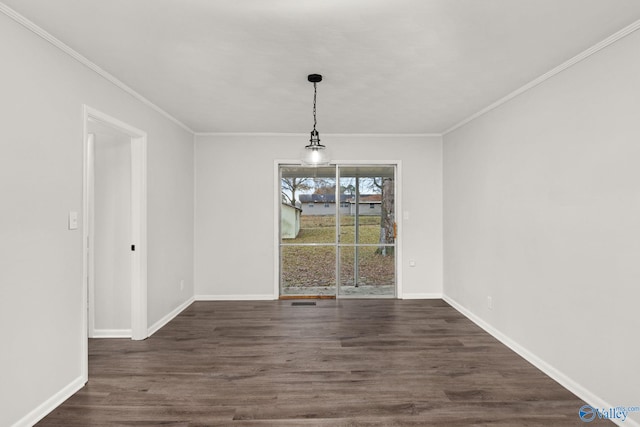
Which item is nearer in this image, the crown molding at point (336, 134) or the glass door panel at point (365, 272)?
the crown molding at point (336, 134)

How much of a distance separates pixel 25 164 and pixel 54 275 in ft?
2.52

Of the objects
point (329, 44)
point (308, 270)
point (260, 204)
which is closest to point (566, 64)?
point (329, 44)

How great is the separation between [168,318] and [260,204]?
199 cm

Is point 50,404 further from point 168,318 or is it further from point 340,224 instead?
point 340,224

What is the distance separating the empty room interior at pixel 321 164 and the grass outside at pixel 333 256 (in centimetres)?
73

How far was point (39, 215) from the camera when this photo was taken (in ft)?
7.47

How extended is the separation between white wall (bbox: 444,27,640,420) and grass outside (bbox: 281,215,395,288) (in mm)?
1693

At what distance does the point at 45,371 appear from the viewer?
7.64 ft

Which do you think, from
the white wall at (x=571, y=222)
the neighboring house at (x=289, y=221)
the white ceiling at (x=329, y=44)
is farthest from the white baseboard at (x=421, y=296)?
the white ceiling at (x=329, y=44)

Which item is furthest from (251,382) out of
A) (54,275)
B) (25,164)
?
(25,164)

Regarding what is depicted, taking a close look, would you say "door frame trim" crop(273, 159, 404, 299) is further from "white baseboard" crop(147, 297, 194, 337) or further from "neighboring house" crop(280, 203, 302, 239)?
"white baseboard" crop(147, 297, 194, 337)

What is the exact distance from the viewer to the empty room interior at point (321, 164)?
2.14 m

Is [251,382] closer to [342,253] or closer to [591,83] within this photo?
[342,253]

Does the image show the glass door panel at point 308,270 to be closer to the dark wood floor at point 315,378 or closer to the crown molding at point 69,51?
the dark wood floor at point 315,378
